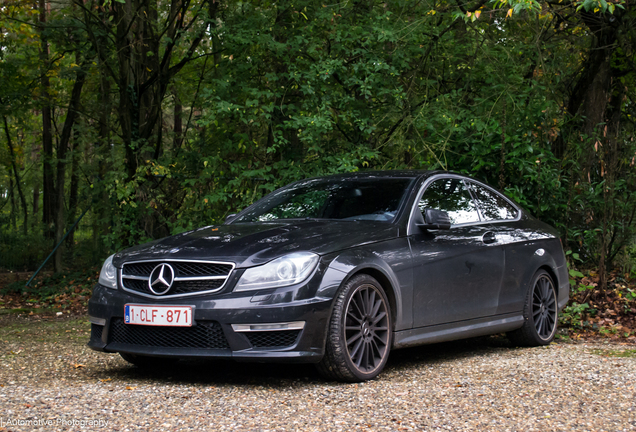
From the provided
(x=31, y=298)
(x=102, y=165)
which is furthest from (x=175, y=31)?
(x=31, y=298)

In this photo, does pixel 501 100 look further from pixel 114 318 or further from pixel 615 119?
pixel 114 318

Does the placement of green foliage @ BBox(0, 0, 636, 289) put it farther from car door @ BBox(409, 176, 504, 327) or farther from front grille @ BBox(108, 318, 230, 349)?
front grille @ BBox(108, 318, 230, 349)

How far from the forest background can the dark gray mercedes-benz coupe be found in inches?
109

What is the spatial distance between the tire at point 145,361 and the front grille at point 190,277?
2.28 feet


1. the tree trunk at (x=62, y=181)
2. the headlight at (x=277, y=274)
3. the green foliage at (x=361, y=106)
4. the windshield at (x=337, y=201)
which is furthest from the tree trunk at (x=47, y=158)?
the headlight at (x=277, y=274)

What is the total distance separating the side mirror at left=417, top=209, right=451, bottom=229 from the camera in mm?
5113

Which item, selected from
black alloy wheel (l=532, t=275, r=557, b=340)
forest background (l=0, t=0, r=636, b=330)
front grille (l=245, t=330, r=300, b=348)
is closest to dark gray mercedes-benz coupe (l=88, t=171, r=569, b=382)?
Result: front grille (l=245, t=330, r=300, b=348)

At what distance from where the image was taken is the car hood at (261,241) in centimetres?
437

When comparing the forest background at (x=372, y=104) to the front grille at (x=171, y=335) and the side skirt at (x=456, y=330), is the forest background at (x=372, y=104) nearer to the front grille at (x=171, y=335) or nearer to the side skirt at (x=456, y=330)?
the side skirt at (x=456, y=330)

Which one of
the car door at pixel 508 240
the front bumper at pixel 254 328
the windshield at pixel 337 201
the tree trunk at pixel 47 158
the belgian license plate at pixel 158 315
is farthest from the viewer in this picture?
the tree trunk at pixel 47 158

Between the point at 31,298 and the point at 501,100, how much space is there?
904cm

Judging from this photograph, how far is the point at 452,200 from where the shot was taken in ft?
19.4

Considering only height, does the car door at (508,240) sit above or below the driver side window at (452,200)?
below

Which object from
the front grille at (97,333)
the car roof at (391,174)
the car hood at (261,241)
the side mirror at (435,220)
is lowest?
the front grille at (97,333)
